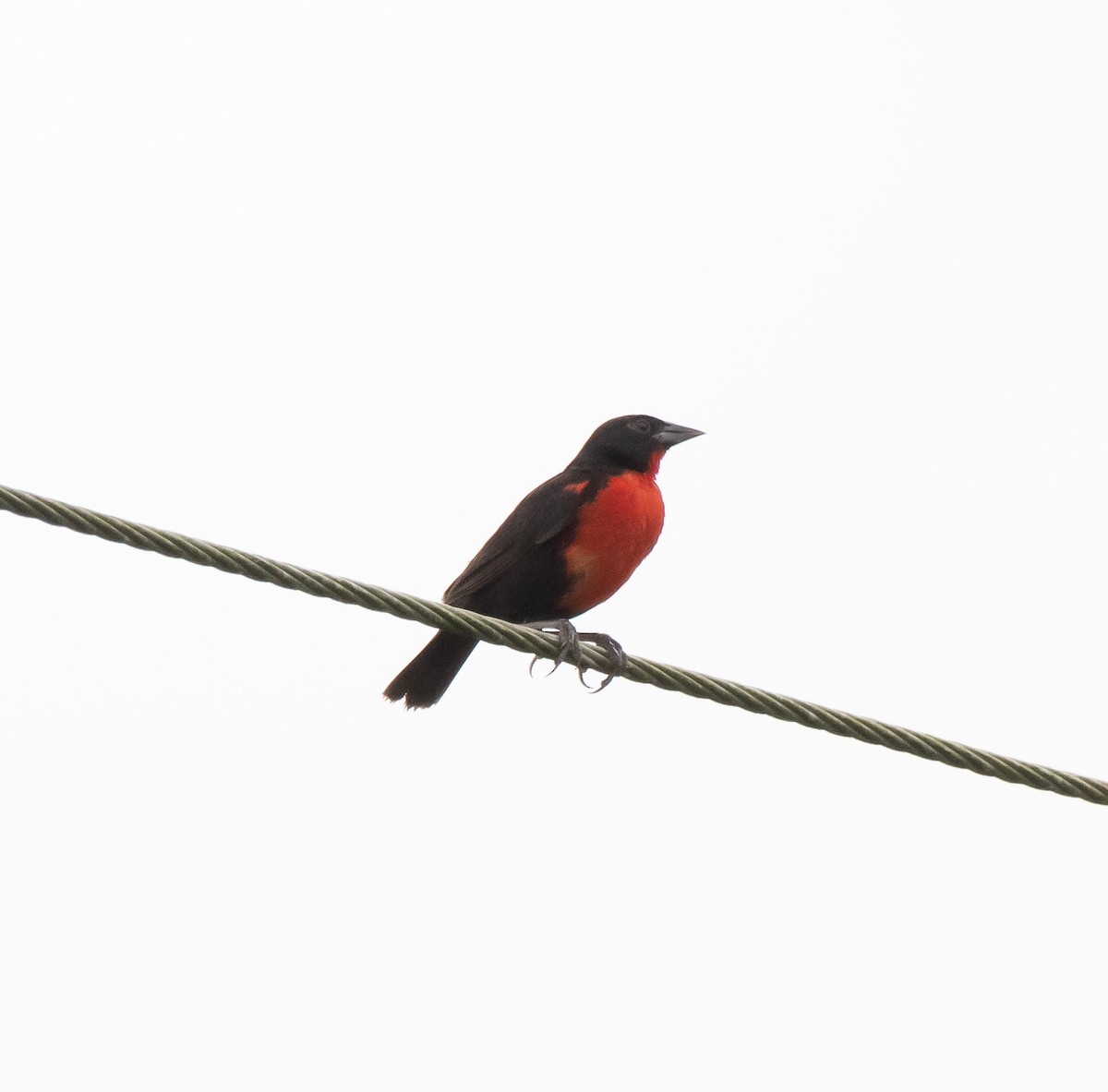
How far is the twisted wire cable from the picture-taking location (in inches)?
159

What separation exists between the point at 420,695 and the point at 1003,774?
9.81ft

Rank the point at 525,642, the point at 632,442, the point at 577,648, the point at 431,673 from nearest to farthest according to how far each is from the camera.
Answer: the point at 525,642 < the point at 577,648 < the point at 431,673 < the point at 632,442

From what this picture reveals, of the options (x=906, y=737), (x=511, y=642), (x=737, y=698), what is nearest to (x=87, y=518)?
(x=511, y=642)

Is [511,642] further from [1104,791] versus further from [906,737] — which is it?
[1104,791]

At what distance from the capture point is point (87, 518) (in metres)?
3.97

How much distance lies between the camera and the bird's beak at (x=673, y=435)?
24.5 feet

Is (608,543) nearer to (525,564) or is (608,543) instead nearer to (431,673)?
(525,564)

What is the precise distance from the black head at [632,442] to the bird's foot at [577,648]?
41.9 inches

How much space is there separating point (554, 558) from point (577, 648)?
860mm

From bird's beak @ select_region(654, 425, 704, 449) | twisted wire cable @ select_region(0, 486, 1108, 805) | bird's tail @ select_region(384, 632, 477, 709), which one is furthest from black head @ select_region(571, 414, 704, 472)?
twisted wire cable @ select_region(0, 486, 1108, 805)

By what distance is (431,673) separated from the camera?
277 inches

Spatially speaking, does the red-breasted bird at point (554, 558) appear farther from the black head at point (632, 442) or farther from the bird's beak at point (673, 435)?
the bird's beak at point (673, 435)

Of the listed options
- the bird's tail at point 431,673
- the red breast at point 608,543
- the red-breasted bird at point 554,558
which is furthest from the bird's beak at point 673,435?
the bird's tail at point 431,673

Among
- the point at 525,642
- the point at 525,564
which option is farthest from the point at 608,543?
the point at 525,642
